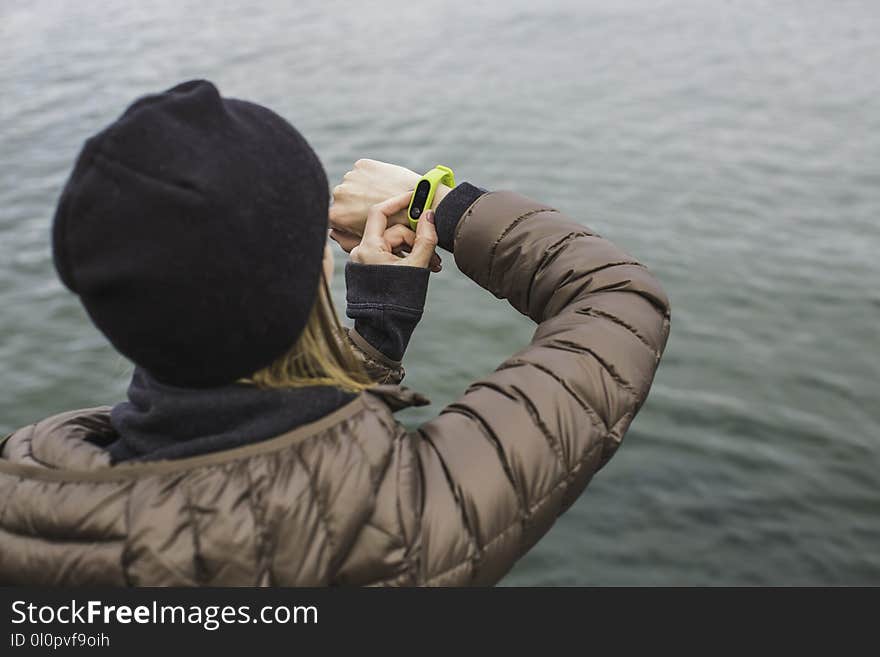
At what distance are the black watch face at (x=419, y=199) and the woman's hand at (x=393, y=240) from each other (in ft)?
0.12

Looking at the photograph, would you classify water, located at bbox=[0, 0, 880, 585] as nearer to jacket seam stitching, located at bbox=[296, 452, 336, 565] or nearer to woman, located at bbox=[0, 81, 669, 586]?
woman, located at bbox=[0, 81, 669, 586]

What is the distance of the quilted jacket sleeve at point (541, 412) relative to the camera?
138 cm

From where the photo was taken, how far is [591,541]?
447 cm

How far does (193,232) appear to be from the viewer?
1180 millimetres

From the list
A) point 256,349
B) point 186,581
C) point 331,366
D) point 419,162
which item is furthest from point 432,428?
point 419,162

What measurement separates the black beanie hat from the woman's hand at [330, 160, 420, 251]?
0.83 m

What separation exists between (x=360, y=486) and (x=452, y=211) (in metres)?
0.75

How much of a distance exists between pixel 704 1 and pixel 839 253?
24.0 ft

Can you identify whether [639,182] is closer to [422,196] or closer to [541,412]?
[422,196]

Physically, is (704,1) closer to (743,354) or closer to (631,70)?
(631,70)

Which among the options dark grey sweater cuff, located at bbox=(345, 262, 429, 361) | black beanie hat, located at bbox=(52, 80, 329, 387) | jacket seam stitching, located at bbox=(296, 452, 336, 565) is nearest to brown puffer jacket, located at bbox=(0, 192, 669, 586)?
jacket seam stitching, located at bbox=(296, 452, 336, 565)

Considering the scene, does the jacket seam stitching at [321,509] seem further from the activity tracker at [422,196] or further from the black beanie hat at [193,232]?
the activity tracker at [422,196]

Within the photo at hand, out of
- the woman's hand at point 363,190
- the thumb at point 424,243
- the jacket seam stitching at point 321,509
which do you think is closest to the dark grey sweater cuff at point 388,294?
the thumb at point 424,243

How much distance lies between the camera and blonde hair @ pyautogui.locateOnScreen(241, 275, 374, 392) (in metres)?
1.38
